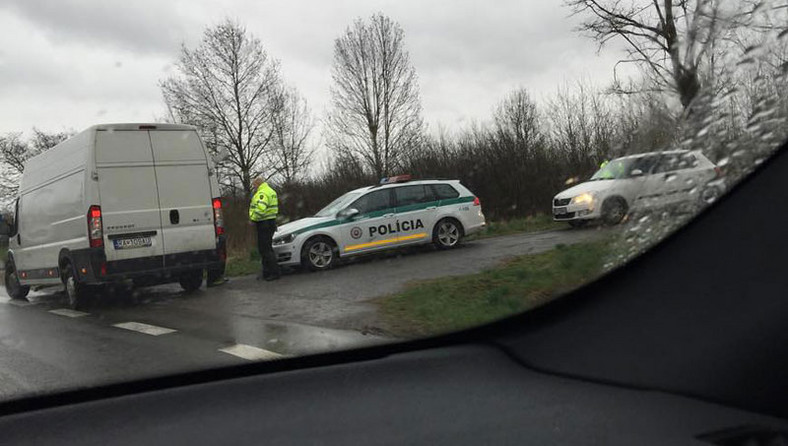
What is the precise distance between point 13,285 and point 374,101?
270 cm

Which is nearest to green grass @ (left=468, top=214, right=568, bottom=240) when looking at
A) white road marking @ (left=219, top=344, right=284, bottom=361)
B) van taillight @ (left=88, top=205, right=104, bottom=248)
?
white road marking @ (left=219, top=344, right=284, bottom=361)

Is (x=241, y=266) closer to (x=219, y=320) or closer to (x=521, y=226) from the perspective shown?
(x=219, y=320)

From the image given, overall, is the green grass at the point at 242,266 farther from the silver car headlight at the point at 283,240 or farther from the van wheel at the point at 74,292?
the van wheel at the point at 74,292

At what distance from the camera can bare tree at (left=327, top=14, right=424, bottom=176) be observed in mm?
2699

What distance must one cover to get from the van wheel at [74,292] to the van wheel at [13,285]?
278 mm

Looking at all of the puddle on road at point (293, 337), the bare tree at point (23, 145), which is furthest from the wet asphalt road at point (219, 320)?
the bare tree at point (23, 145)

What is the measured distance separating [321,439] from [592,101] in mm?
1563

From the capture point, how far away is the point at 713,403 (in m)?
1.96

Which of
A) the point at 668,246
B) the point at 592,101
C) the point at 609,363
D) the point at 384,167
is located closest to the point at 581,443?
the point at 609,363

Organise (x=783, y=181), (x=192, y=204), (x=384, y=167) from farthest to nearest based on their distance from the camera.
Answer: (x=192, y=204), (x=384, y=167), (x=783, y=181)

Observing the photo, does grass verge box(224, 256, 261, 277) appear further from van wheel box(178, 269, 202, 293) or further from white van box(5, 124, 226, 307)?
van wheel box(178, 269, 202, 293)

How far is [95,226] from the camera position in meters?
4.10

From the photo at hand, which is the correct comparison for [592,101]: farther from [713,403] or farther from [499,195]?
[713,403]

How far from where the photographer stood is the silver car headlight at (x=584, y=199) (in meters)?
2.41
